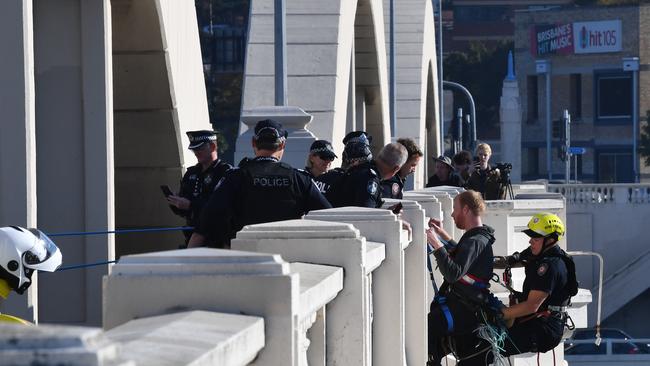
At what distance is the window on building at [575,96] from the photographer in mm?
85188

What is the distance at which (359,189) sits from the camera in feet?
29.1

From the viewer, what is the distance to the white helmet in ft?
18.4

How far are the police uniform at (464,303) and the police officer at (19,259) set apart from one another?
3889 mm

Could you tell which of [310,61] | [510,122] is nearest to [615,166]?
[510,122]

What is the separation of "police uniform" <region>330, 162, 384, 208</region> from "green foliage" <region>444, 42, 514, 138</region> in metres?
83.7

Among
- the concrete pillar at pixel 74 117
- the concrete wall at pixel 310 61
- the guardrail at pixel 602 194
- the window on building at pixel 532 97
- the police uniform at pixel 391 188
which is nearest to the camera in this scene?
the police uniform at pixel 391 188

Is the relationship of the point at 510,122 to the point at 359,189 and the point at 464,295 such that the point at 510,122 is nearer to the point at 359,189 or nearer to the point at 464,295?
the point at 464,295

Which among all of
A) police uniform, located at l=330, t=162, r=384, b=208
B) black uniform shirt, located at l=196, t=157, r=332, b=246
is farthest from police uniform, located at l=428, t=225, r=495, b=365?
black uniform shirt, located at l=196, t=157, r=332, b=246

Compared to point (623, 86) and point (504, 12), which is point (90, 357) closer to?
point (623, 86)

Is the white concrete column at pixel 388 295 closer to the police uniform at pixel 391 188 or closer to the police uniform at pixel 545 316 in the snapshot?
the police uniform at pixel 545 316

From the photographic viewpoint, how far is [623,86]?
8456 cm

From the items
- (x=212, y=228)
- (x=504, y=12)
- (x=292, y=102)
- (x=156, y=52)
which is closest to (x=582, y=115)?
(x=504, y=12)

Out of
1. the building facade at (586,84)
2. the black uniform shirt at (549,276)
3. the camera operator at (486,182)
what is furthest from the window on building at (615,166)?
the black uniform shirt at (549,276)

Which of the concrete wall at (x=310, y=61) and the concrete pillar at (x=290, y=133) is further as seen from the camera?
the concrete wall at (x=310, y=61)
